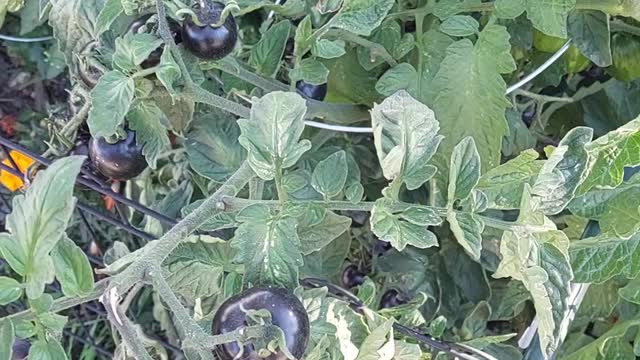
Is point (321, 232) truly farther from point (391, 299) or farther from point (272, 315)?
point (391, 299)

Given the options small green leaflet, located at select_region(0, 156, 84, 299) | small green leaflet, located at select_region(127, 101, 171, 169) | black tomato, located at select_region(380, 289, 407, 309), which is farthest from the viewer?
black tomato, located at select_region(380, 289, 407, 309)

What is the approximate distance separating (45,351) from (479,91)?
422mm

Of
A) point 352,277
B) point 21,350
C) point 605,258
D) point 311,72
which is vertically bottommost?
point 352,277

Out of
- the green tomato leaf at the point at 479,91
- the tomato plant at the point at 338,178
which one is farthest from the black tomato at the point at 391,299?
the green tomato leaf at the point at 479,91

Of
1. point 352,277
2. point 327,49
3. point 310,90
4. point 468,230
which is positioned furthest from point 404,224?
point 352,277

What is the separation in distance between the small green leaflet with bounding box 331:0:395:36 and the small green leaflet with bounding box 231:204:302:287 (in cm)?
17

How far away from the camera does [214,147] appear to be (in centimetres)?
72

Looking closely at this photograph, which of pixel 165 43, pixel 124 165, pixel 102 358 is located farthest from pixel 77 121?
pixel 102 358

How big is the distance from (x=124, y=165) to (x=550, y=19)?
1.22 ft

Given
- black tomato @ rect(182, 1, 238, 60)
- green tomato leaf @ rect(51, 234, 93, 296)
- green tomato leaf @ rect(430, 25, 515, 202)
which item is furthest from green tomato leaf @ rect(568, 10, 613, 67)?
→ green tomato leaf @ rect(51, 234, 93, 296)

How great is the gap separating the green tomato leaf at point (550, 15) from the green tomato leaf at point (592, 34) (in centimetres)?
9

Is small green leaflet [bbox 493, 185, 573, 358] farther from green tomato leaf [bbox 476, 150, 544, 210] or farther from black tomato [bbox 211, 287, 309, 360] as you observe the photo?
black tomato [bbox 211, 287, 309, 360]

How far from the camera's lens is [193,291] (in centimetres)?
64

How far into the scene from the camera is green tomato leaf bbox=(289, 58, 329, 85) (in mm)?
667
